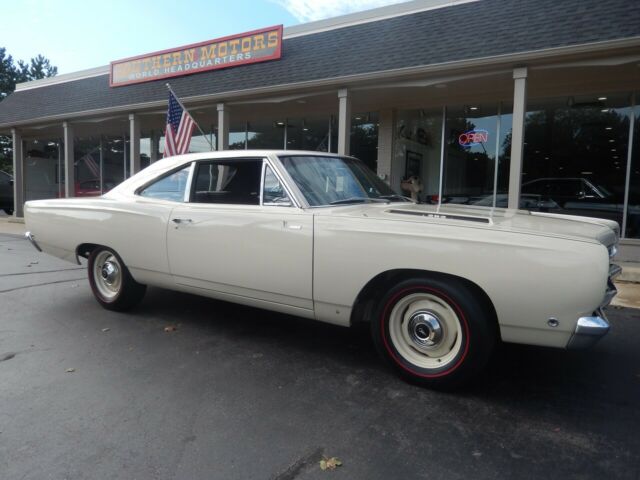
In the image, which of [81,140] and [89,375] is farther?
[81,140]

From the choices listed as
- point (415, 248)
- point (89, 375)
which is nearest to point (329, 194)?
point (415, 248)

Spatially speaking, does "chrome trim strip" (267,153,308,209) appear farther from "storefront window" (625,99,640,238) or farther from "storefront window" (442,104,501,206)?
"storefront window" (625,99,640,238)

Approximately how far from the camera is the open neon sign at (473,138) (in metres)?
11.4

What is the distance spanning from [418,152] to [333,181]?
886 centimetres

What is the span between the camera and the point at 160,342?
420 cm

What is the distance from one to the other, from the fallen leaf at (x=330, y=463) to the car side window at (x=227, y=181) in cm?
246

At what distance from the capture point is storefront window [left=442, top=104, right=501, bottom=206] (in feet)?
37.0

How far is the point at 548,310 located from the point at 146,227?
137 inches

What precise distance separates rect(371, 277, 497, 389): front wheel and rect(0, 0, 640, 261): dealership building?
5.58 meters

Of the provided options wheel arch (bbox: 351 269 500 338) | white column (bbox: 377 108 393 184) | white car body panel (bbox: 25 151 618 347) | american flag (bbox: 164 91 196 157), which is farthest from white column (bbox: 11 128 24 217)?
wheel arch (bbox: 351 269 500 338)

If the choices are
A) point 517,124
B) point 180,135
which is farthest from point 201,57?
point 517,124

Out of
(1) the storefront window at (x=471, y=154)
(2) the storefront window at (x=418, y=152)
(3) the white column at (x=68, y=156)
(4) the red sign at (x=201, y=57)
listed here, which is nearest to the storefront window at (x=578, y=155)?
(1) the storefront window at (x=471, y=154)

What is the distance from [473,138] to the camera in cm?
1159

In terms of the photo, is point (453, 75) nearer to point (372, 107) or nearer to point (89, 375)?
point (372, 107)
